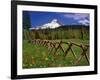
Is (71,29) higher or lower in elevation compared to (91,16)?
lower

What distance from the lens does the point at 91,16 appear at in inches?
89.9

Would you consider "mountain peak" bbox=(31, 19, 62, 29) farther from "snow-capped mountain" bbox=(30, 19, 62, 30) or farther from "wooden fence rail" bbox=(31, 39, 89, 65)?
"wooden fence rail" bbox=(31, 39, 89, 65)

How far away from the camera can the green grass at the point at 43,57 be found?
2.07 meters

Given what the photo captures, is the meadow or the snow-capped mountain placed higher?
the snow-capped mountain

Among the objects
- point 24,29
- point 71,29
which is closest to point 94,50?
point 71,29

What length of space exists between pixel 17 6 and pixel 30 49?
42cm

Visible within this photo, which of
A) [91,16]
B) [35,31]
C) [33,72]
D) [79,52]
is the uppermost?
[91,16]

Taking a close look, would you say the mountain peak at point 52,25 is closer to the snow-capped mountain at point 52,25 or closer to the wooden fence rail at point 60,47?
the snow-capped mountain at point 52,25

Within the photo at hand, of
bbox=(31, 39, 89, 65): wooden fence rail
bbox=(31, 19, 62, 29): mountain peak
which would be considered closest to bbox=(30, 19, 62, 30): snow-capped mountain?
bbox=(31, 19, 62, 29): mountain peak

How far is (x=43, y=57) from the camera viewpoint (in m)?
2.12

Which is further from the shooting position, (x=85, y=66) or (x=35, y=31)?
(x=85, y=66)

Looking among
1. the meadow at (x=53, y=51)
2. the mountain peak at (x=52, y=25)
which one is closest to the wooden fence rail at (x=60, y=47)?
the meadow at (x=53, y=51)

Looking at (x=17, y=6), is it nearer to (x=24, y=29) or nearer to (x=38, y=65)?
(x=24, y=29)

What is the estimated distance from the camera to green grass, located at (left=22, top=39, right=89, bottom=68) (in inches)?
81.4
